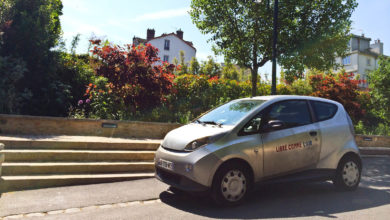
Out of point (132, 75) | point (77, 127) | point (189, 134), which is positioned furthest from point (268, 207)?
point (132, 75)

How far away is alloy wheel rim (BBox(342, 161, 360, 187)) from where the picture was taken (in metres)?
5.62

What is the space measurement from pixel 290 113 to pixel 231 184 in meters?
1.74

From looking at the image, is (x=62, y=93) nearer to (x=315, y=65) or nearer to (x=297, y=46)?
(x=297, y=46)

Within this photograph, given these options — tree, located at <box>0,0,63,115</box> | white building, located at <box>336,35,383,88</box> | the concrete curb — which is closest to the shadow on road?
the concrete curb

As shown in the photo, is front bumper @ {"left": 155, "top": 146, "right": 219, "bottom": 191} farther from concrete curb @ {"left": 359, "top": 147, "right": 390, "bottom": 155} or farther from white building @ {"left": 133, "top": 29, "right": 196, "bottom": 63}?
white building @ {"left": 133, "top": 29, "right": 196, "bottom": 63}

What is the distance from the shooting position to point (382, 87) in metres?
14.5

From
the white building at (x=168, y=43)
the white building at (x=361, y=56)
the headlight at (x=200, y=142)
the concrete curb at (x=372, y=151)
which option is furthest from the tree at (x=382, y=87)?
the white building at (x=168, y=43)

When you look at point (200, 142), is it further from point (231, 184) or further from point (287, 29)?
point (287, 29)

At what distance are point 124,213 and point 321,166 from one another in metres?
3.47

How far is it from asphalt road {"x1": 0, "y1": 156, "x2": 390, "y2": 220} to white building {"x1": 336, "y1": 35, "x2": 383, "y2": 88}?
139 feet

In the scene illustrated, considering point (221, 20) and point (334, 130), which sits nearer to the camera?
point (334, 130)

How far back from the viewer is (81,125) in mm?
7957

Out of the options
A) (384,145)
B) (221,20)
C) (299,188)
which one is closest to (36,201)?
(299,188)

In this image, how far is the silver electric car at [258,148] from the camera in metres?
4.39
